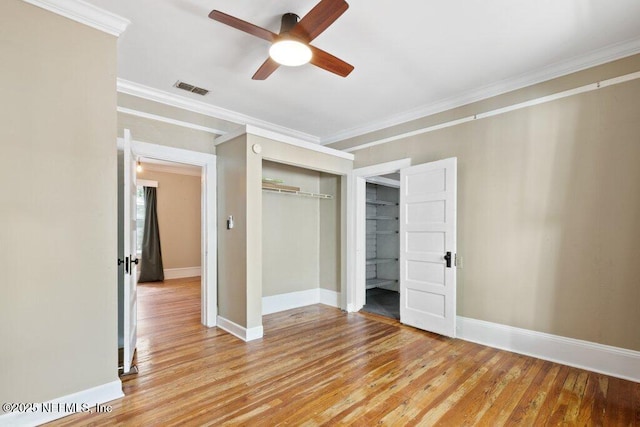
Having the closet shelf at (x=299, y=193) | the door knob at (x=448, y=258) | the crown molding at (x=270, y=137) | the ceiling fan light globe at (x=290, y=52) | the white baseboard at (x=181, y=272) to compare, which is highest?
the ceiling fan light globe at (x=290, y=52)

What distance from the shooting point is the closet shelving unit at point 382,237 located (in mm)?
6598

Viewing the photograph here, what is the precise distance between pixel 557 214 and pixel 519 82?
1473 mm

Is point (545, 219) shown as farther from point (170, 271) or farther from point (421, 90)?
point (170, 271)

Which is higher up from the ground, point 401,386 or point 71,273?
point 71,273

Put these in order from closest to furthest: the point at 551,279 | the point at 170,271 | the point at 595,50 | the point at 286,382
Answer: the point at 286,382 → the point at 595,50 → the point at 551,279 → the point at 170,271

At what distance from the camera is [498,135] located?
11.5 feet

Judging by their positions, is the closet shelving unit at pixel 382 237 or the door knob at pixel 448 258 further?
the closet shelving unit at pixel 382 237

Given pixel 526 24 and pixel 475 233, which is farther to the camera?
pixel 475 233

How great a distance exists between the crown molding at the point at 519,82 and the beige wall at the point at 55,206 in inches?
134

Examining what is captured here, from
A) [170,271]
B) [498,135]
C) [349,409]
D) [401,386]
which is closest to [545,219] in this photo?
[498,135]

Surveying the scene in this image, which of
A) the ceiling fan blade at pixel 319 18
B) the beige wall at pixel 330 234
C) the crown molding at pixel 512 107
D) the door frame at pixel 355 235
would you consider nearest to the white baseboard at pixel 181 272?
the beige wall at pixel 330 234

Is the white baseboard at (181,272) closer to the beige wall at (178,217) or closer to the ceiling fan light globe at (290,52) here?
the beige wall at (178,217)

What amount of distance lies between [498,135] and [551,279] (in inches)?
64.5

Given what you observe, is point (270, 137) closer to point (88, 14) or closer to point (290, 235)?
point (290, 235)
